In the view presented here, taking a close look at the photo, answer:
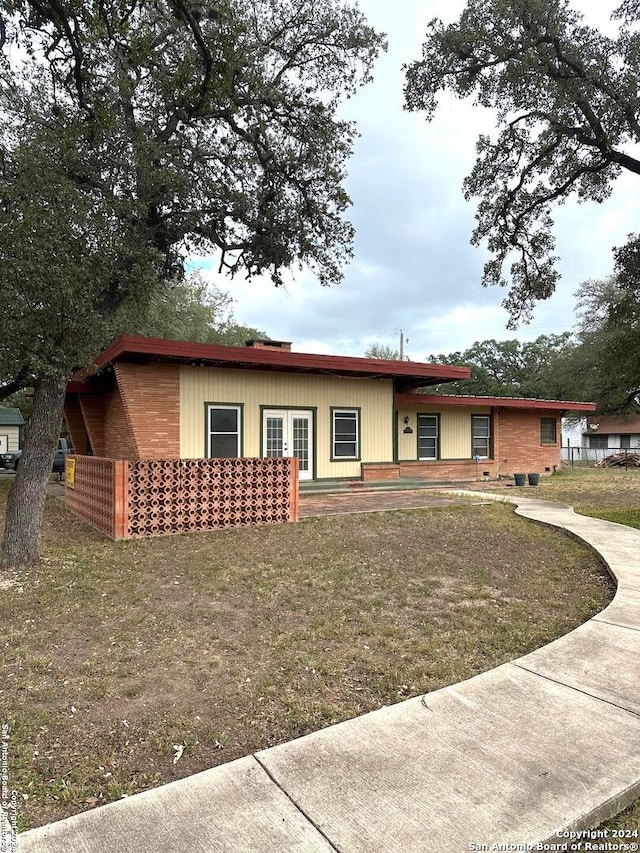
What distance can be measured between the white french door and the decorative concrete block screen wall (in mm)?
3652

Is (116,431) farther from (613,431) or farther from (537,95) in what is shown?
(613,431)

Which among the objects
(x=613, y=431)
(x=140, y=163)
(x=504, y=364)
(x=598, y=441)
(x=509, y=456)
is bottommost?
(x=509, y=456)

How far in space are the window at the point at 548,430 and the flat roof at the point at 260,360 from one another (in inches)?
253

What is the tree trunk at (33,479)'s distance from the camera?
245 inches

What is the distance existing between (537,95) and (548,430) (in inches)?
499

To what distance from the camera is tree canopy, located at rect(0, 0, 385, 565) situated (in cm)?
584

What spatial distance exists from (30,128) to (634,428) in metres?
41.5

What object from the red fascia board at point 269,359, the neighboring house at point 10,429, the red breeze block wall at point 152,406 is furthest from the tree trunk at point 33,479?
the neighboring house at point 10,429

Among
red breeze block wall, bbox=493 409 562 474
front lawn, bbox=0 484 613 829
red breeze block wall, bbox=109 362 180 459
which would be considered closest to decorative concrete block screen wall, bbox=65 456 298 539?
front lawn, bbox=0 484 613 829

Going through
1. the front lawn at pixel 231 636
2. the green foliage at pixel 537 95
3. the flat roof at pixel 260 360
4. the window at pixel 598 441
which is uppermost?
the green foliage at pixel 537 95

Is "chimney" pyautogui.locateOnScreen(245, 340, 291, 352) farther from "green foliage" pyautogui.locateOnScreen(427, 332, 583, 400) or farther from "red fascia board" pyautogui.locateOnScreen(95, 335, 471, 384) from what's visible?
"green foliage" pyautogui.locateOnScreen(427, 332, 583, 400)

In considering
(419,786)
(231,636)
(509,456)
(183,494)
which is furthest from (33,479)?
(509,456)

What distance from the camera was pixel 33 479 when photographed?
21.6ft

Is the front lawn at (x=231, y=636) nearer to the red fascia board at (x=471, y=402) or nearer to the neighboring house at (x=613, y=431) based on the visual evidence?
the red fascia board at (x=471, y=402)
